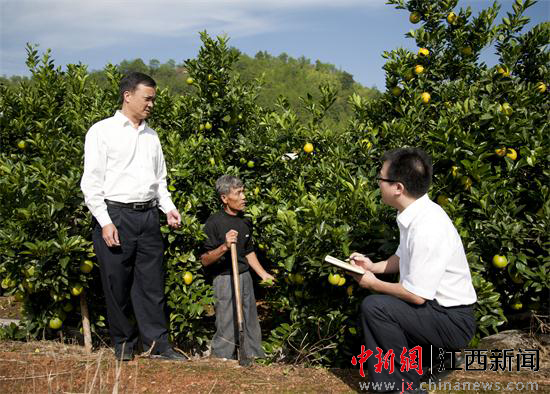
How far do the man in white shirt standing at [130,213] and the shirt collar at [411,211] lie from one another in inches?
69.0

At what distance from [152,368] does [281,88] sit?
7153 centimetres

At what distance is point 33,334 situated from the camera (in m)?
4.07

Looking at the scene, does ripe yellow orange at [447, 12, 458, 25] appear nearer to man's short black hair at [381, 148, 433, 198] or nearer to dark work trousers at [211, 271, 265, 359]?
man's short black hair at [381, 148, 433, 198]

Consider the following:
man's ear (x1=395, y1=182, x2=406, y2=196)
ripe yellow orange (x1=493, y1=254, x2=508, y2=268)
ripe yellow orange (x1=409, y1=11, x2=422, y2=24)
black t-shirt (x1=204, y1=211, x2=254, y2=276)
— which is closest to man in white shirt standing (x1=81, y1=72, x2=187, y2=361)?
black t-shirt (x1=204, y1=211, x2=254, y2=276)

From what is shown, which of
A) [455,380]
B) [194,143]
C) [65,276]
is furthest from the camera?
[194,143]

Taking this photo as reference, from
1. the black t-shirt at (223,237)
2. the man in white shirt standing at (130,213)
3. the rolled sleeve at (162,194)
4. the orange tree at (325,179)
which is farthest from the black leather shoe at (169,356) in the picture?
the rolled sleeve at (162,194)

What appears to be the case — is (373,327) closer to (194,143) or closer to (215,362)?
(215,362)

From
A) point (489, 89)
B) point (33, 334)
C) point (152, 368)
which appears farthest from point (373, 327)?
point (33, 334)

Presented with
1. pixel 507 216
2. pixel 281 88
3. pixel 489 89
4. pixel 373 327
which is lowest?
pixel 373 327

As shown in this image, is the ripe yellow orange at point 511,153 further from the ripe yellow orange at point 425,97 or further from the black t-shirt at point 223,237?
the black t-shirt at point 223,237

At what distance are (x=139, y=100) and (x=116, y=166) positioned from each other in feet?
1.64

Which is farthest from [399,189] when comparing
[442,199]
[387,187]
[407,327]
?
[442,199]

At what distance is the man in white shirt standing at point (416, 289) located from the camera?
266cm

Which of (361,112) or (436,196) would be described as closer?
(436,196)
